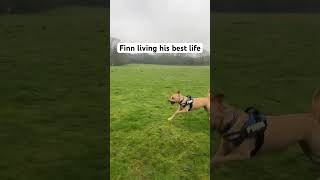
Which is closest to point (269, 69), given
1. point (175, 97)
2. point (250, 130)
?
point (175, 97)

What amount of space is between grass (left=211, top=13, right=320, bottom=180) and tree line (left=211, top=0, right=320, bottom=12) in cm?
18

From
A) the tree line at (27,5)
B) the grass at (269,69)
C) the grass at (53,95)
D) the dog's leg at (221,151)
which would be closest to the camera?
the dog's leg at (221,151)

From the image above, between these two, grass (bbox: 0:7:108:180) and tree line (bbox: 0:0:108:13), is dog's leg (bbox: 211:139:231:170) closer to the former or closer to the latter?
grass (bbox: 0:7:108:180)

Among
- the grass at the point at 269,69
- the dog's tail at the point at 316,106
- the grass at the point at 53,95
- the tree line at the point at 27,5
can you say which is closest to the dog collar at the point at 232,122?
the grass at the point at 269,69

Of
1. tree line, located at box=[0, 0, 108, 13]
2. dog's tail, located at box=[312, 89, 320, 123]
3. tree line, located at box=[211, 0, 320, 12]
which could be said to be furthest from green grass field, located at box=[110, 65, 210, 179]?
tree line, located at box=[0, 0, 108, 13]

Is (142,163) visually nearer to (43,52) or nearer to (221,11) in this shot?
(221,11)

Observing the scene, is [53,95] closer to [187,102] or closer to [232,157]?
[187,102]

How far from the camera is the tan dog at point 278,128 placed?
10.3 feet

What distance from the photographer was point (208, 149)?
3.51 meters

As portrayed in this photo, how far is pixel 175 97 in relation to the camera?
3461 millimetres

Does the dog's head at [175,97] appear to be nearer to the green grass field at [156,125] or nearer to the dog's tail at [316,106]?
the green grass field at [156,125]

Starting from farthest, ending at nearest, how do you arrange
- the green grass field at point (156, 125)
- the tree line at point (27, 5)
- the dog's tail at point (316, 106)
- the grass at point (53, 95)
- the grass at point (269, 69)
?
1. the tree line at point (27, 5)
2. the grass at point (53, 95)
3. the grass at point (269, 69)
4. the green grass field at point (156, 125)
5. the dog's tail at point (316, 106)

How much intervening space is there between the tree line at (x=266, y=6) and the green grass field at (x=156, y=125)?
2537 mm

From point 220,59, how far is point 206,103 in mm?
3274
